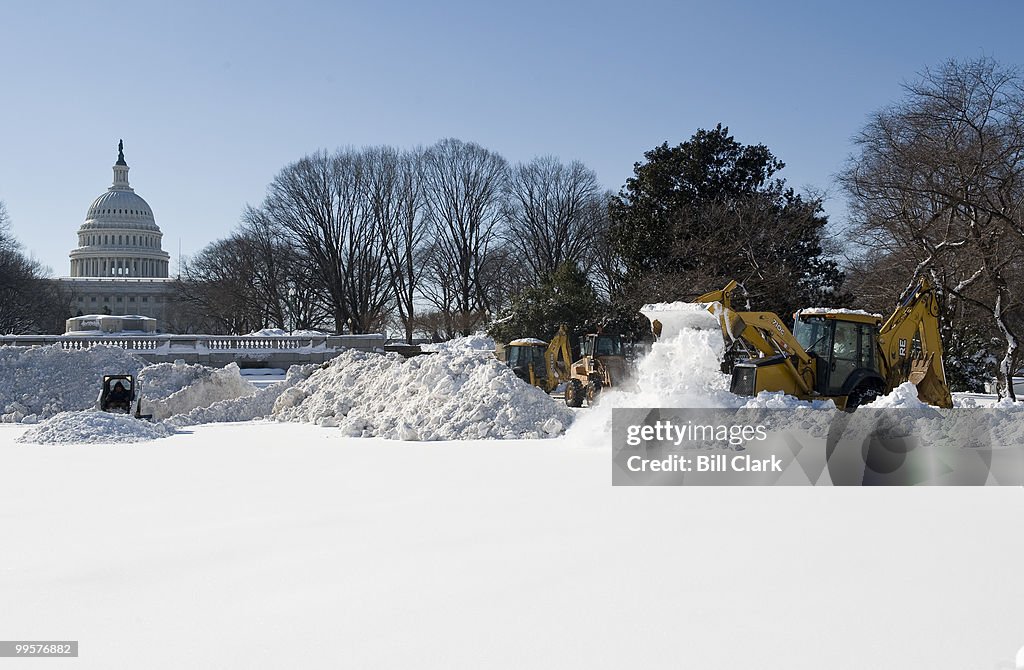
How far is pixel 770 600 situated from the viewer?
206 inches

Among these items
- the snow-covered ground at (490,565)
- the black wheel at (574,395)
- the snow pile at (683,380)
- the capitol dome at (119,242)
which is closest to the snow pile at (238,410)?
the snow-covered ground at (490,565)

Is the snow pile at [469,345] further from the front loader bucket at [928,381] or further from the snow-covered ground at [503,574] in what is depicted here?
the front loader bucket at [928,381]

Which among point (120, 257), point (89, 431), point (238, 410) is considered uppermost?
point (120, 257)

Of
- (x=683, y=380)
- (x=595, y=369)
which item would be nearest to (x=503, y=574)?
(x=683, y=380)

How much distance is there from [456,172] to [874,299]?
28035mm

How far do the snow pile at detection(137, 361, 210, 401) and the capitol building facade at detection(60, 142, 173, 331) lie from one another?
7245 cm

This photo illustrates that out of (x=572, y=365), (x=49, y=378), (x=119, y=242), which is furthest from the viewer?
Answer: (x=119, y=242)

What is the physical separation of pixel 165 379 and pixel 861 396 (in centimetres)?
1714

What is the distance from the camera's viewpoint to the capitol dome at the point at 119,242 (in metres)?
102

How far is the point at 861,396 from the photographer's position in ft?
45.7

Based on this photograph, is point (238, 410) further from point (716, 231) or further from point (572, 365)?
point (716, 231)

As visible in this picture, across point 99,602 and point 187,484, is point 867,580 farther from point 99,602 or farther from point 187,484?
point 187,484

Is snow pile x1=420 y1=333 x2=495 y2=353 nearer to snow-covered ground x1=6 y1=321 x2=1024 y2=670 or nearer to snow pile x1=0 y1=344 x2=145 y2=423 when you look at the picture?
snow-covered ground x1=6 y1=321 x2=1024 y2=670

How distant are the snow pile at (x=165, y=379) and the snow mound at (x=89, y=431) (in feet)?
24.4
